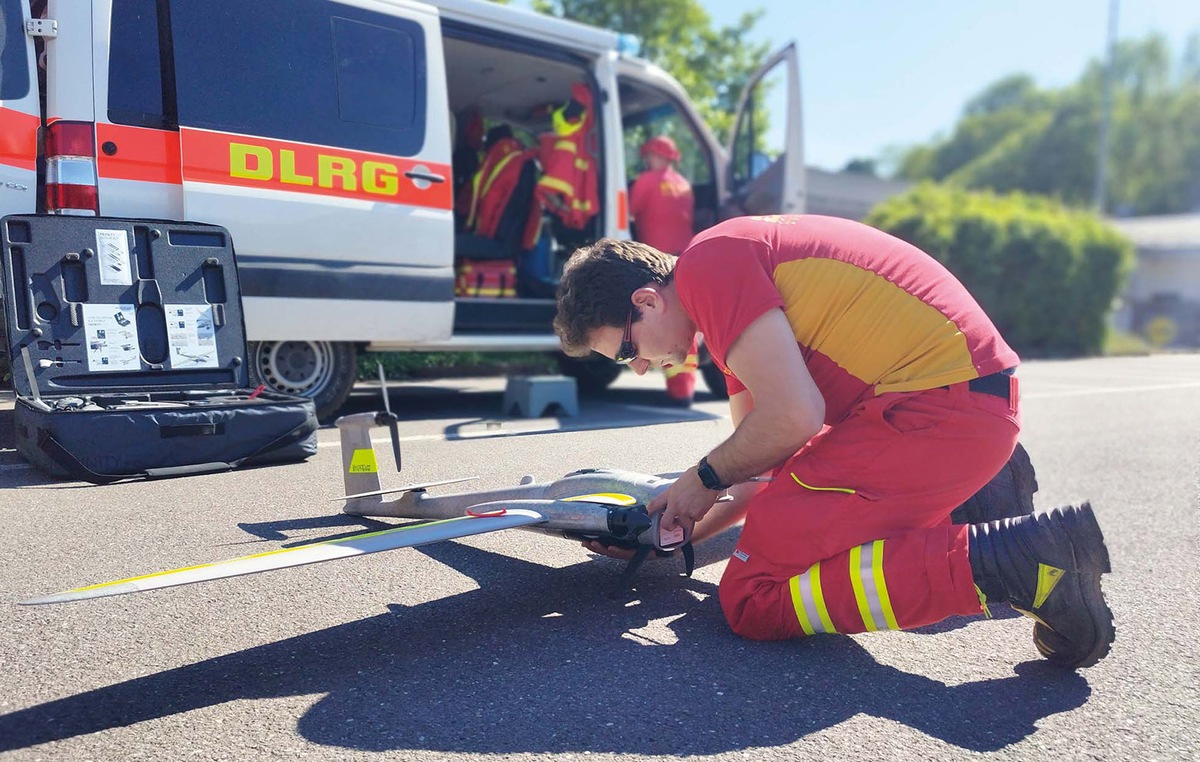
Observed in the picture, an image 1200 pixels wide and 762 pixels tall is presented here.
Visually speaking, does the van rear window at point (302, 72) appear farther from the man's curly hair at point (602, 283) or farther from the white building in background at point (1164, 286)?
the white building in background at point (1164, 286)

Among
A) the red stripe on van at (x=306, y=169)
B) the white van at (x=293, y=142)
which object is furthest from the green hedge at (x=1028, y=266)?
the red stripe on van at (x=306, y=169)

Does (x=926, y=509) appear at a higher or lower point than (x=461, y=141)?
lower

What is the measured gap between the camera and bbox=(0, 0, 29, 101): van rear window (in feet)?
12.6

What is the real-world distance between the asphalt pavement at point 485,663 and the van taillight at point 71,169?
1.26 metres

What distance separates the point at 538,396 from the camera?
5.75m

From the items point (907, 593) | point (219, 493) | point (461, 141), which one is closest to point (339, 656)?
point (907, 593)

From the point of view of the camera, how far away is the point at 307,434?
12.8ft

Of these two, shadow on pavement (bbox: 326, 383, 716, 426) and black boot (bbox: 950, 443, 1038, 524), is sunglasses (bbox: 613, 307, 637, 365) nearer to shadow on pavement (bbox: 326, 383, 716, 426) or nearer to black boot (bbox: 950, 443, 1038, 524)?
black boot (bbox: 950, 443, 1038, 524)

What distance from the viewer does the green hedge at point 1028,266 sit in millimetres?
15391

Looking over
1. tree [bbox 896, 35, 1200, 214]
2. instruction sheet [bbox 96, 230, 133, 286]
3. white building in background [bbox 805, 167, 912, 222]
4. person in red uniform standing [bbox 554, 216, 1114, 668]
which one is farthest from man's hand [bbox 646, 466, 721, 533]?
tree [bbox 896, 35, 1200, 214]

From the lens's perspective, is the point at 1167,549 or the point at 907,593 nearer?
the point at 907,593

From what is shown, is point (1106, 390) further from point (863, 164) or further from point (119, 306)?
point (863, 164)

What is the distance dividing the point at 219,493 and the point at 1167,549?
335cm

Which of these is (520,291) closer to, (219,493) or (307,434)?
(307,434)
